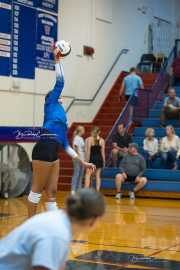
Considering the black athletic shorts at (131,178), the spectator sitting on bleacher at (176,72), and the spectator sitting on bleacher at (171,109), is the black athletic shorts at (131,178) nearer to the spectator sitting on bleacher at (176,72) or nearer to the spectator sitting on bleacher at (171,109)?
the spectator sitting on bleacher at (171,109)

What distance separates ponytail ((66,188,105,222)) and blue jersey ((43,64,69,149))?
4.63 metres

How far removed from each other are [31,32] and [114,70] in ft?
15.7

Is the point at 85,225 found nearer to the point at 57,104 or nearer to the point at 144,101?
the point at 57,104

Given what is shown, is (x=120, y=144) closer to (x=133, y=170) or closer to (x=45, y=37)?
(x=133, y=170)

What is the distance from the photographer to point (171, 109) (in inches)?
711

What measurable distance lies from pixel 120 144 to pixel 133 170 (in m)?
1.59

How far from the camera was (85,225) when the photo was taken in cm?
282

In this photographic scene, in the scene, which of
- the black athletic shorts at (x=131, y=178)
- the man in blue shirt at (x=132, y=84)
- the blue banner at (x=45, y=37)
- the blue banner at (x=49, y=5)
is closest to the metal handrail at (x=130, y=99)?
the man in blue shirt at (x=132, y=84)

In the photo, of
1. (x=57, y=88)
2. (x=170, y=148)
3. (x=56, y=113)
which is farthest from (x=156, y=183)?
(x=57, y=88)

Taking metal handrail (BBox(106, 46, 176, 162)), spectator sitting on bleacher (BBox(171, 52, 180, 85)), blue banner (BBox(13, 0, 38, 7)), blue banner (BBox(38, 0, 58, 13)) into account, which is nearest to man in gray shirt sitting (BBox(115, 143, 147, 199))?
metal handrail (BBox(106, 46, 176, 162))

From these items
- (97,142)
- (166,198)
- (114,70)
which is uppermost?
(114,70)

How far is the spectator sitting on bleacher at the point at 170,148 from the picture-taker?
1581cm

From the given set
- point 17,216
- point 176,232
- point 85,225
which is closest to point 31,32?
point 17,216

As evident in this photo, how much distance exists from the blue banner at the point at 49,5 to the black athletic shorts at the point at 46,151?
11104mm
